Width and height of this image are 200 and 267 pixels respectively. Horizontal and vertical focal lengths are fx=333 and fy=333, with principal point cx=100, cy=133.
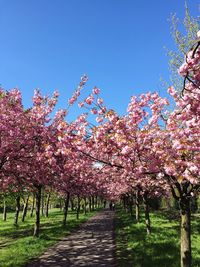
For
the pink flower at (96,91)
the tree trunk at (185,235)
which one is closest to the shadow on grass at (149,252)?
the tree trunk at (185,235)

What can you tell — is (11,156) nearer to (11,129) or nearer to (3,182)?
(11,129)

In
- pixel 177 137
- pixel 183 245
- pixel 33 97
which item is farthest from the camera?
pixel 33 97

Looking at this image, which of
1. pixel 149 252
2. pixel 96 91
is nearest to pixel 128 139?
pixel 96 91

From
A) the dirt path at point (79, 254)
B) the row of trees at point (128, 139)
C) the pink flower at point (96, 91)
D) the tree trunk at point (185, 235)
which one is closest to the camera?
the row of trees at point (128, 139)

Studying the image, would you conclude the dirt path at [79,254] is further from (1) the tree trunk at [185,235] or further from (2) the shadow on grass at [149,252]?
(1) the tree trunk at [185,235]

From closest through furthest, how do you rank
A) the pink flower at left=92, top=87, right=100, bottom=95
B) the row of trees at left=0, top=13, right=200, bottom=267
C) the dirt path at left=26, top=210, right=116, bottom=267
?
1. the row of trees at left=0, top=13, right=200, bottom=267
2. the pink flower at left=92, top=87, right=100, bottom=95
3. the dirt path at left=26, top=210, right=116, bottom=267

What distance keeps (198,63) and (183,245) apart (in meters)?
7.52

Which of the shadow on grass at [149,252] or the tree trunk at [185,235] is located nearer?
the tree trunk at [185,235]

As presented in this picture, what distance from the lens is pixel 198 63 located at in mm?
6254

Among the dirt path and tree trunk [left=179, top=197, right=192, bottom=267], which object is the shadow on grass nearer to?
the dirt path

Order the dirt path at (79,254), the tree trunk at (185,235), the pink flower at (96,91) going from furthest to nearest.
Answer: the dirt path at (79,254) < the pink flower at (96,91) < the tree trunk at (185,235)

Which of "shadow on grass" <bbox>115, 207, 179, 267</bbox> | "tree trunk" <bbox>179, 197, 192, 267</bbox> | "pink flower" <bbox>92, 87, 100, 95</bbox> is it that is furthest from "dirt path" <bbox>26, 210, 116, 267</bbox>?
"pink flower" <bbox>92, 87, 100, 95</bbox>

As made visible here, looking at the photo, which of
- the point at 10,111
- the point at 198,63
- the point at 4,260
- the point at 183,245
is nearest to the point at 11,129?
the point at 10,111

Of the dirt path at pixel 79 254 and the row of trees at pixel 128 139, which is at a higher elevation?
the row of trees at pixel 128 139
